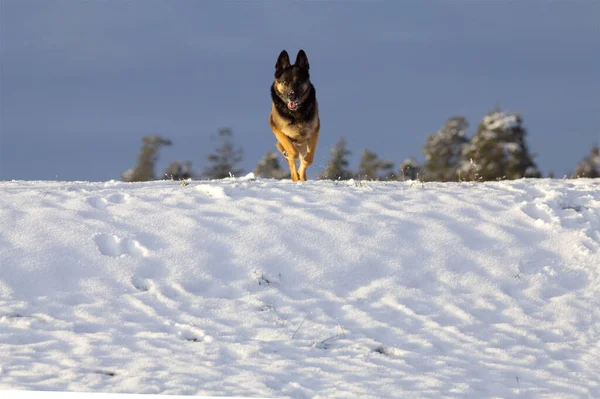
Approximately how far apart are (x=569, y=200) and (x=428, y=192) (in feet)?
6.15

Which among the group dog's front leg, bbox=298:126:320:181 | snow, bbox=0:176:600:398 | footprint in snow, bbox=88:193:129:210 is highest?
dog's front leg, bbox=298:126:320:181

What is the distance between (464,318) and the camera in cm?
732

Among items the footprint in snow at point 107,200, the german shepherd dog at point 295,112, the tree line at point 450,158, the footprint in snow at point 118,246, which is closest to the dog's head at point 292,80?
the german shepherd dog at point 295,112

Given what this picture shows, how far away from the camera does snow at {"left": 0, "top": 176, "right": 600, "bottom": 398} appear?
6109 millimetres

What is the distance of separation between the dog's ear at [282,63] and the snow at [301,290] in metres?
2.47

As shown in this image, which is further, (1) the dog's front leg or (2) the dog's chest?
(1) the dog's front leg

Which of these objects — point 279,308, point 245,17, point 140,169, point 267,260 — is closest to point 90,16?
point 245,17

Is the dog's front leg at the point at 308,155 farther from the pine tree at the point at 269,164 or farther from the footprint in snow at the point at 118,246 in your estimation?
the pine tree at the point at 269,164

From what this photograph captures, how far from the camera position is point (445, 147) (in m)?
54.2

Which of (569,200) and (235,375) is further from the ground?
(569,200)

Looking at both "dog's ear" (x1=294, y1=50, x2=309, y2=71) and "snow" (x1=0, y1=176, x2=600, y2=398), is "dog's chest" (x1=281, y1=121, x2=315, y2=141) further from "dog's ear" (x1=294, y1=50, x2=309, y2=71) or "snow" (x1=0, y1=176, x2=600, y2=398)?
"snow" (x1=0, y1=176, x2=600, y2=398)

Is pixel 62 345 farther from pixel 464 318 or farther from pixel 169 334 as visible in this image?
pixel 464 318

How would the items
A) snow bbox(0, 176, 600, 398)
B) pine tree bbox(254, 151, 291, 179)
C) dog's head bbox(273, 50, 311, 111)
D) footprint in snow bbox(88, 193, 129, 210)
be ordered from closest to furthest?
1. snow bbox(0, 176, 600, 398)
2. footprint in snow bbox(88, 193, 129, 210)
3. dog's head bbox(273, 50, 311, 111)
4. pine tree bbox(254, 151, 291, 179)

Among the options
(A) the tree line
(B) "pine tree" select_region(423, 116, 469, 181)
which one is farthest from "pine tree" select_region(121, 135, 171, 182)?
(B) "pine tree" select_region(423, 116, 469, 181)
